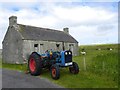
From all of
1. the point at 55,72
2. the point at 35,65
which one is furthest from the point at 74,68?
the point at 35,65

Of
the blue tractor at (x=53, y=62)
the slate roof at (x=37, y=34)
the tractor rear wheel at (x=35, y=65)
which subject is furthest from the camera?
the slate roof at (x=37, y=34)

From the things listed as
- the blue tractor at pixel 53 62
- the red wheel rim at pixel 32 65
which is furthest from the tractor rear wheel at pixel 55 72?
the red wheel rim at pixel 32 65

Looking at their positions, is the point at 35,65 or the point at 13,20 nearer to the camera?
the point at 35,65

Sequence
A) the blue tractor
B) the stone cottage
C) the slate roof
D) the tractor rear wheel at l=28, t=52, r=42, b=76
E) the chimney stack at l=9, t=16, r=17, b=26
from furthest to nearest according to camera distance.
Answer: the chimney stack at l=9, t=16, r=17, b=26 → the slate roof → the stone cottage → the tractor rear wheel at l=28, t=52, r=42, b=76 → the blue tractor

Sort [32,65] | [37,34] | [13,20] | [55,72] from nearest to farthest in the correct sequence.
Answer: [55,72] < [32,65] < [13,20] < [37,34]

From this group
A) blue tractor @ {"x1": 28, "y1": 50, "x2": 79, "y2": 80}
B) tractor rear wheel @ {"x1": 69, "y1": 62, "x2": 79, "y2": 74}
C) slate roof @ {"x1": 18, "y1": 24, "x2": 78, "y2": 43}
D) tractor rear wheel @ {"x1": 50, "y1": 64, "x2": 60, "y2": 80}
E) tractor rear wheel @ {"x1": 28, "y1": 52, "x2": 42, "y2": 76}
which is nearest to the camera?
tractor rear wheel @ {"x1": 50, "y1": 64, "x2": 60, "y2": 80}

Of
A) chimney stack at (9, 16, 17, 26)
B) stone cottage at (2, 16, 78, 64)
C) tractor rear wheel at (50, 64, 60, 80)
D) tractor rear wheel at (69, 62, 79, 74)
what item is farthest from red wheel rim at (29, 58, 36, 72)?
chimney stack at (9, 16, 17, 26)

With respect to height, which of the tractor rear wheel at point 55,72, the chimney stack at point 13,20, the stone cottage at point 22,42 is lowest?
the tractor rear wheel at point 55,72

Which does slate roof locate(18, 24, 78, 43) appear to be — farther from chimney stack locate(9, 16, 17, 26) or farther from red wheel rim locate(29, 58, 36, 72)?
red wheel rim locate(29, 58, 36, 72)

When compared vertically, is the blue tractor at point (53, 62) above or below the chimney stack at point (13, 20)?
below

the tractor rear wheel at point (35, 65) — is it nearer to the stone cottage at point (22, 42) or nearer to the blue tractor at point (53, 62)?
the blue tractor at point (53, 62)

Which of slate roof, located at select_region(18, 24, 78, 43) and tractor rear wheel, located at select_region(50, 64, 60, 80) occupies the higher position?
slate roof, located at select_region(18, 24, 78, 43)

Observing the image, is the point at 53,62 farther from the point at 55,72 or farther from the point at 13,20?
the point at 13,20

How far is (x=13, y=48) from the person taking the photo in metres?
28.3
